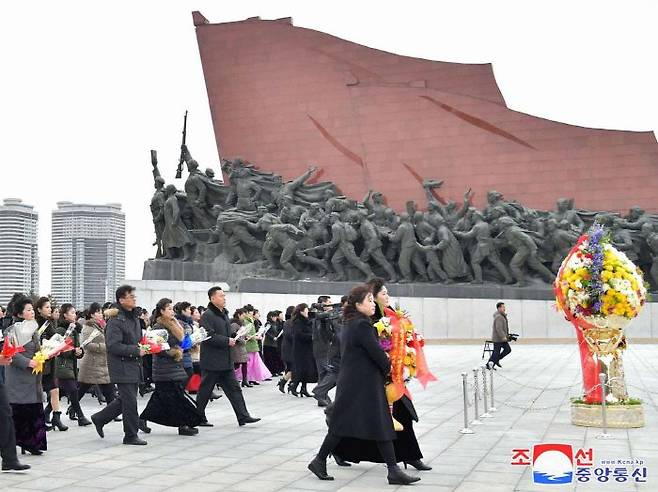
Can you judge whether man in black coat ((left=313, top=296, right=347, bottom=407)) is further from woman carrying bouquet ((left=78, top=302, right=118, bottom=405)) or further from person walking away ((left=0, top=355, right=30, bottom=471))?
person walking away ((left=0, top=355, right=30, bottom=471))

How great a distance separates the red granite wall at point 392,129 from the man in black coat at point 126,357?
15187 mm

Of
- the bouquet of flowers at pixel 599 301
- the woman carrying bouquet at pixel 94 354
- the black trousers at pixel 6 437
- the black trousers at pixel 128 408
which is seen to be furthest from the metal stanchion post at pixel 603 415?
the woman carrying bouquet at pixel 94 354

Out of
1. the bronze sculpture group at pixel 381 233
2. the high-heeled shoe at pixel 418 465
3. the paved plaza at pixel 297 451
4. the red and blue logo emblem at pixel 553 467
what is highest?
the bronze sculpture group at pixel 381 233

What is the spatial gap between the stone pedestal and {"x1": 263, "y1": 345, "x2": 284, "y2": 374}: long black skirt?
19.7ft

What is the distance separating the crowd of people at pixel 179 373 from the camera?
14.6 feet

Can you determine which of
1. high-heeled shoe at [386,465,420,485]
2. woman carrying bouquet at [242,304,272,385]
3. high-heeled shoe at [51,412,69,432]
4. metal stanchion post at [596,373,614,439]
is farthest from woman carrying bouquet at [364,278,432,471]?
woman carrying bouquet at [242,304,272,385]

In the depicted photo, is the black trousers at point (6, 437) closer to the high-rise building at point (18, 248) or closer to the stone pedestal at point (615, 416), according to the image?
the stone pedestal at point (615, 416)

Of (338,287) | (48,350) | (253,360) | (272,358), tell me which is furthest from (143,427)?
(338,287)

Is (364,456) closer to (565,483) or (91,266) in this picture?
(565,483)

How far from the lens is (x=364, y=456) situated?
4.61 m

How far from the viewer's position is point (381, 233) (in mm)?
18797

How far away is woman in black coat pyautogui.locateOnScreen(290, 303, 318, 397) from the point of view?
8.92 meters

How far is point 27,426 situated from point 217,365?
1.64 meters

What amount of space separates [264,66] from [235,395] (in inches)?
700
